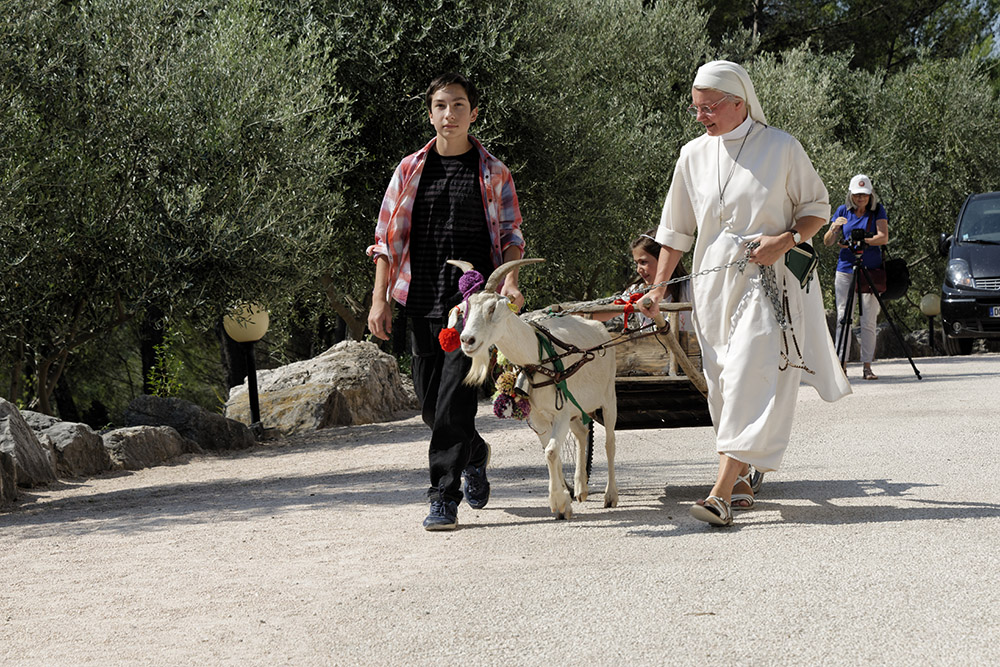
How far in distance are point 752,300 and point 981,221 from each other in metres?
15.1

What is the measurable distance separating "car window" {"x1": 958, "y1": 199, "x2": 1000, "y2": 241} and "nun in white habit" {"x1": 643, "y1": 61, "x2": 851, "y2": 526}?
47.1 ft

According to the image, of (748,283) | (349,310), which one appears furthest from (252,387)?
(748,283)

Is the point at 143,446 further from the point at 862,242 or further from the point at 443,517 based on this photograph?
the point at 862,242

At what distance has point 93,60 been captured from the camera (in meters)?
12.0

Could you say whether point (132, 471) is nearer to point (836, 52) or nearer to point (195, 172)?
point (195, 172)

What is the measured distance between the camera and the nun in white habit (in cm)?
592

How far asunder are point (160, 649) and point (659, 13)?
74.2 ft

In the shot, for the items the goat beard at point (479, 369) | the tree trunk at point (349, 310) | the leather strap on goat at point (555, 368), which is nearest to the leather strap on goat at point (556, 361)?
the leather strap on goat at point (555, 368)

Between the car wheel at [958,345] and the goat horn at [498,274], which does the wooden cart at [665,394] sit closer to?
the goat horn at [498,274]

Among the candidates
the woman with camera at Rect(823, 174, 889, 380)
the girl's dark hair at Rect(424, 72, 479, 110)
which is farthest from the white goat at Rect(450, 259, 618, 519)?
the woman with camera at Rect(823, 174, 889, 380)

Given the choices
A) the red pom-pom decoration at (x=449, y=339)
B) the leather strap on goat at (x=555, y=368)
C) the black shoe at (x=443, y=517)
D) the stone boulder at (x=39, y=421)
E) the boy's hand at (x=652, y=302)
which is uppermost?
the boy's hand at (x=652, y=302)

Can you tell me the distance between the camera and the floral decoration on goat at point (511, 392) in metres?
6.22

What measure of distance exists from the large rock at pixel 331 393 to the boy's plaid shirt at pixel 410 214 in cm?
800

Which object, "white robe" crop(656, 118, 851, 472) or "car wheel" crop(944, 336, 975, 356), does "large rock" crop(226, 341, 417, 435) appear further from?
"car wheel" crop(944, 336, 975, 356)
